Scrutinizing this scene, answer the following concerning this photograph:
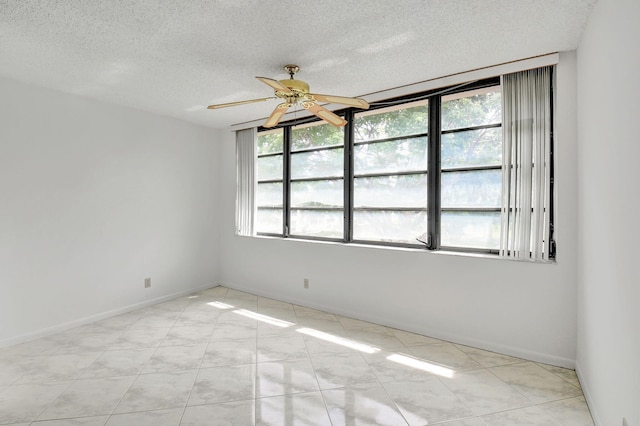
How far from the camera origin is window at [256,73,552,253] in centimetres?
321

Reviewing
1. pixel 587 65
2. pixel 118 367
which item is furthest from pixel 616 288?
pixel 118 367

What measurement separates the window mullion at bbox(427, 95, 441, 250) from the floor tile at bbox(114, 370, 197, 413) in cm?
263

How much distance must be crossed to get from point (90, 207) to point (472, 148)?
434 cm

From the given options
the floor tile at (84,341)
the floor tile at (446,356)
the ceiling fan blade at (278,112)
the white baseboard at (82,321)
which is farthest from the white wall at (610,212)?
the white baseboard at (82,321)

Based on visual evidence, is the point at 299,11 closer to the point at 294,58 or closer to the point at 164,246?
the point at 294,58

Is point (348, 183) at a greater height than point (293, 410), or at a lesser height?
greater

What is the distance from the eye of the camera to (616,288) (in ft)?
5.53

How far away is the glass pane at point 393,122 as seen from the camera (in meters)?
3.60

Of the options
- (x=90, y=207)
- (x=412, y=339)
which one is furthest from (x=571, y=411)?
(x=90, y=207)

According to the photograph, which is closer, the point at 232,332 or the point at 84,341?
the point at 84,341

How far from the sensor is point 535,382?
97.8 inches

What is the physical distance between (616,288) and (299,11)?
2.43m

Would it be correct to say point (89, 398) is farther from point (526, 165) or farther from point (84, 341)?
point (526, 165)

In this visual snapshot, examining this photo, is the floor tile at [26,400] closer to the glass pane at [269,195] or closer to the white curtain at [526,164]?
the glass pane at [269,195]
